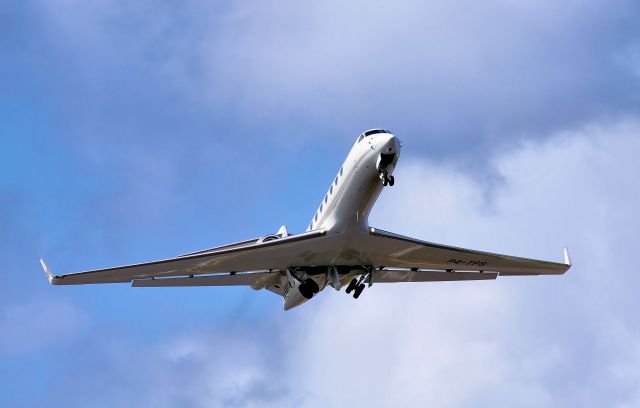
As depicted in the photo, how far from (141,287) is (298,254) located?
8568 mm

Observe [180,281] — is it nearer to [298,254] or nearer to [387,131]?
[298,254]

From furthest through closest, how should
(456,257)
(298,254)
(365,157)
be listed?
1. (456,257)
2. (298,254)
3. (365,157)

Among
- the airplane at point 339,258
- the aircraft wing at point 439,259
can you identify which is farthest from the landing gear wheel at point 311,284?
the aircraft wing at point 439,259

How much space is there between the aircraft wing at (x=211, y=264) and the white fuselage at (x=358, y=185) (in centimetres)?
122

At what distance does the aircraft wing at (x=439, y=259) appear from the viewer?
6366 cm

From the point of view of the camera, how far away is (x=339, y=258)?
63.4 m

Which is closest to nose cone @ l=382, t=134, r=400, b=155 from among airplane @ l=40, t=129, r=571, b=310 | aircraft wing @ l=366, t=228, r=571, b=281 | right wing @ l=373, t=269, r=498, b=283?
airplane @ l=40, t=129, r=571, b=310

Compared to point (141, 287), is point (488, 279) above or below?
above

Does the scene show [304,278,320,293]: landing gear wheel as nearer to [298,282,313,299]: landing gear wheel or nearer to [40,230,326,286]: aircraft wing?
[298,282,313,299]: landing gear wheel

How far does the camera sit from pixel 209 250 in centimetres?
6350

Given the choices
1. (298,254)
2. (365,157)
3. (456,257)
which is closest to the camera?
(365,157)

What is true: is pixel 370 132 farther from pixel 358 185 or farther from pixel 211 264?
pixel 211 264

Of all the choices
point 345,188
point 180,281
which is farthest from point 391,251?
point 180,281

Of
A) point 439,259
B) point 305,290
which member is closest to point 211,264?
point 305,290
